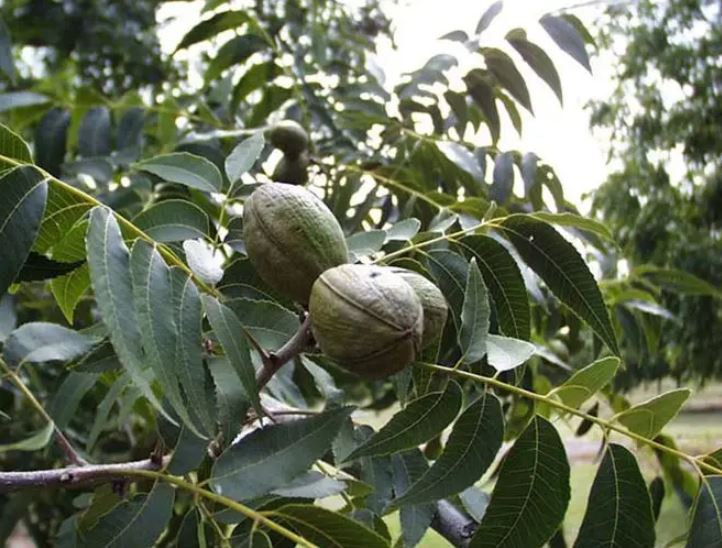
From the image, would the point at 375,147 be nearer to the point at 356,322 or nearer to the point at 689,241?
the point at 356,322

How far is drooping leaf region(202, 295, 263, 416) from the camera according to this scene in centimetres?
64

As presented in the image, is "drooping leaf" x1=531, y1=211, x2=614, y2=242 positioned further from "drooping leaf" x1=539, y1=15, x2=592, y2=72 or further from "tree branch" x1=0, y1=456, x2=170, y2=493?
"drooping leaf" x1=539, y1=15, x2=592, y2=72

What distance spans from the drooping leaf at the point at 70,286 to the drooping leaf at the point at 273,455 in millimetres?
263

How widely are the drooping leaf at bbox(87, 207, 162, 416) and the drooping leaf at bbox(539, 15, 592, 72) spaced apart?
928 millimetres

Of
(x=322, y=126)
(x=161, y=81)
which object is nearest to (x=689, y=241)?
(x=161, y=81)

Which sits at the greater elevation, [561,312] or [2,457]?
[561,312]

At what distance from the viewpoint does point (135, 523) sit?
67cm

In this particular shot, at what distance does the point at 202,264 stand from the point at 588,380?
336 mm

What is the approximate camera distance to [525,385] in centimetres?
130

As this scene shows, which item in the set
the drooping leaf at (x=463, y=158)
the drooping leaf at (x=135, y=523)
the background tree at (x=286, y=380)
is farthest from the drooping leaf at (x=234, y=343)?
the drooping leaf at (x=463, y=158)

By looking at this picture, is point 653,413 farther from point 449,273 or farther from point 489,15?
point 489,15

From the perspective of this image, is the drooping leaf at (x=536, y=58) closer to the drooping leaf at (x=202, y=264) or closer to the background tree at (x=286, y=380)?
the background tree at (x=286, y=380)

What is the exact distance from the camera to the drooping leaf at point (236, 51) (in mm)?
1662

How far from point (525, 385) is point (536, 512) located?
68 centimetres
